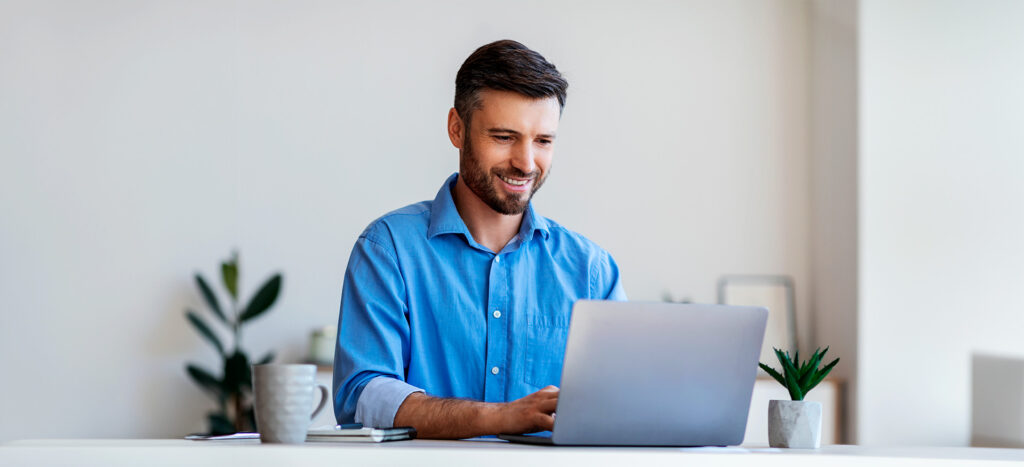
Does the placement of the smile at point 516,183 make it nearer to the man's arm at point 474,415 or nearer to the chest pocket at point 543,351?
the chest pocket at point 543,351

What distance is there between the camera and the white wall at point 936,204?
4613 mm

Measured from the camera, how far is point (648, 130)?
5.00 metres

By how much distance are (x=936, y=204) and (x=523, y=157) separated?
10.3ft

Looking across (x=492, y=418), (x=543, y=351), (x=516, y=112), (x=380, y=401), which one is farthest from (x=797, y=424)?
(x=516, y=112)

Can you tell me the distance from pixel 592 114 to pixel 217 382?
6.92 feet

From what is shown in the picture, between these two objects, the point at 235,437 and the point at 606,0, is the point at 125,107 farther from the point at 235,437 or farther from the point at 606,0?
the point at 235,437

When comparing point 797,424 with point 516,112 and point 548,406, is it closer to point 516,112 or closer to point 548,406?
point 548,406

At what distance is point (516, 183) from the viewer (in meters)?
2.18

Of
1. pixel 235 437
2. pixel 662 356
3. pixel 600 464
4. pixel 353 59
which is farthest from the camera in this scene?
pixel 353 59

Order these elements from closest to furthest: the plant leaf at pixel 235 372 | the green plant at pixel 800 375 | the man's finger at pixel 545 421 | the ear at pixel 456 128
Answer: the man's finger at pixel 545 421, the green plant at pixel 800 375, the ear at pixel 456 128, the plant leaf at pixel 235 372

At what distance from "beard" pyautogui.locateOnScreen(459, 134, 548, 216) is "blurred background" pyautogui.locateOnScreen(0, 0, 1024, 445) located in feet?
8.69

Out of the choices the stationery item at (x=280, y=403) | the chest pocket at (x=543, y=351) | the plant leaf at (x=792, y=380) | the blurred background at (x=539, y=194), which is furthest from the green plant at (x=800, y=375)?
the blurred background at (x=539, y=194)


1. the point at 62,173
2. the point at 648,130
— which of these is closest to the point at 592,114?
the point at 648,130

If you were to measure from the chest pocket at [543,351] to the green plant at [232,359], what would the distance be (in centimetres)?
261
